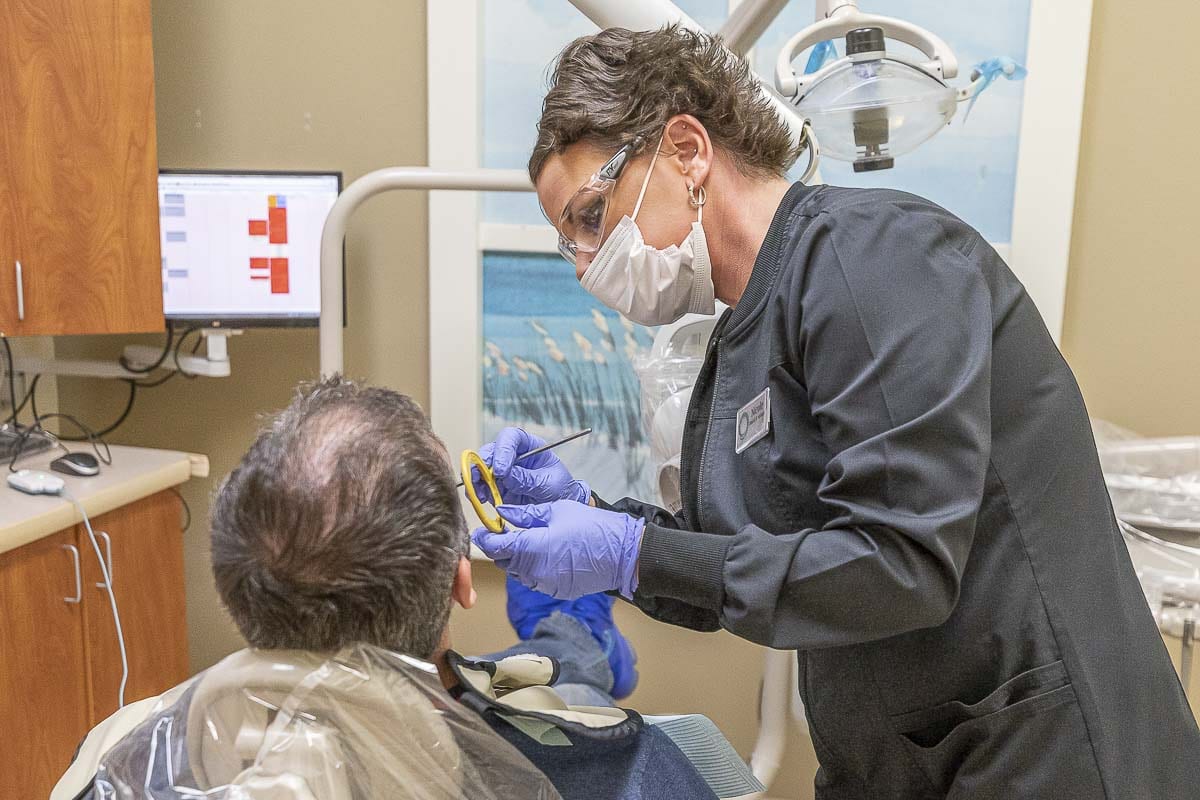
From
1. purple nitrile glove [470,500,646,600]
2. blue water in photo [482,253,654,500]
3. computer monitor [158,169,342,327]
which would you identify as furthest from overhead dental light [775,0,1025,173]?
computer monitor [158,169,342,327]

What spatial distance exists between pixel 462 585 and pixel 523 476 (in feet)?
1.40

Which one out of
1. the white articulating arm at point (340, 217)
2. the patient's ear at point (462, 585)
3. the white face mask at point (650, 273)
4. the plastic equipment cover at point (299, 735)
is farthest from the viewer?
the white articulating arm at point (340, 217)

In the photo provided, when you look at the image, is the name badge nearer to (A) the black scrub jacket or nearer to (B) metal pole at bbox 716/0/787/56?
(A) the black scrub jacket

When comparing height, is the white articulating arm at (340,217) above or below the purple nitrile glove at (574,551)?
above

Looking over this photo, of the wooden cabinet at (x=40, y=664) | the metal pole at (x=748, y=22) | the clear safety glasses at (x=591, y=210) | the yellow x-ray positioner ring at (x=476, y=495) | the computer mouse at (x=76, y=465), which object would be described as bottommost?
the wooden cabinet at (x=40, y=664)

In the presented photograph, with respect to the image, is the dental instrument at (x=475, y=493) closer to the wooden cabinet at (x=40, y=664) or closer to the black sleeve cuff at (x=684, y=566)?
the black sleeve cuff at (x=684, y=566)

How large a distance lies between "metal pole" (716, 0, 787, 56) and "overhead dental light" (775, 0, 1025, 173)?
0.22 feet

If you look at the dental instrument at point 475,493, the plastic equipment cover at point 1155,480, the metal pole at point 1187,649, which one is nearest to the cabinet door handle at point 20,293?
the dental instrument at point 475,493

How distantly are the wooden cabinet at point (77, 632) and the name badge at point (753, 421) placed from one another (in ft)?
3.96

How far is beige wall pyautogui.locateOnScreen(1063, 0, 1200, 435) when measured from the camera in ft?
6.25

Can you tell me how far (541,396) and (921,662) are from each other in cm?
131

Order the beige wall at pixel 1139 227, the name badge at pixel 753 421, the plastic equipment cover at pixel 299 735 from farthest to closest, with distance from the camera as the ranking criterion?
the beige wall at pixel 1139 227 → the name badge at pixel 753 421 → the plastic equipment cover at pixel 299 735

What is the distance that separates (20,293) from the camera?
172 cm

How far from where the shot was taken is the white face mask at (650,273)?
1056mm
